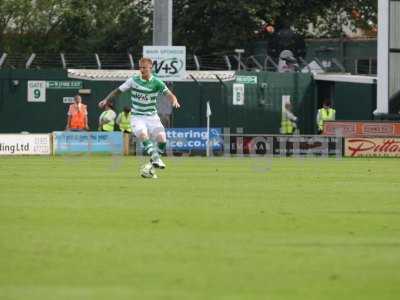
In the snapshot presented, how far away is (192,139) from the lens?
39750 mm

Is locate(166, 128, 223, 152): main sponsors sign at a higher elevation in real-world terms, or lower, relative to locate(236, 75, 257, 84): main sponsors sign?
lower

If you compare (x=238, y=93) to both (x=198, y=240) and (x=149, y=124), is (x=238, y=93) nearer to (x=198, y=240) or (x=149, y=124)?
(x=149, y=124)

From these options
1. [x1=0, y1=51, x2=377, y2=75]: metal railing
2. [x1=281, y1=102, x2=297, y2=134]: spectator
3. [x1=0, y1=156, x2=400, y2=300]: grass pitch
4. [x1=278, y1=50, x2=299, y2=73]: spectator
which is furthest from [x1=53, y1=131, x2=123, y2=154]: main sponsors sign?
[x1=0, y1=156, x2=400, y2=300]: grass pitch

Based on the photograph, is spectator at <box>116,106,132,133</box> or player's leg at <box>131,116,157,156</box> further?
spectator at <box>116,106,132,133</box>

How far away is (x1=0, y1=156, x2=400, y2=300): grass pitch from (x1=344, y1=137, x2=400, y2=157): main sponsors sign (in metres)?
16.7

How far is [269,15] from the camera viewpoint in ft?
214

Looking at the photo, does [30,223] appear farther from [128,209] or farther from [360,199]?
[360,199]

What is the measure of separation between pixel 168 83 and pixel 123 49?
24110mm

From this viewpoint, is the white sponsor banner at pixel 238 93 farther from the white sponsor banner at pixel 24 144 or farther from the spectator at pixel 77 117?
the white sponsor banner at pixel 24 144

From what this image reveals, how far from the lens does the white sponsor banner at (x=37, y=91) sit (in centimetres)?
4619

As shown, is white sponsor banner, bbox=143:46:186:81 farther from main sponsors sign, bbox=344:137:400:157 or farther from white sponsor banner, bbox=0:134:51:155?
main sponsors sign, bbox=344:137:400:157

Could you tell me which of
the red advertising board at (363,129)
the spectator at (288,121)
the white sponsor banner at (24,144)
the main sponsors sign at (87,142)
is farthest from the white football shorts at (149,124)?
the spectator at (288,121)

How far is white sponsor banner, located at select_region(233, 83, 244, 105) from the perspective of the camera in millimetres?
47594

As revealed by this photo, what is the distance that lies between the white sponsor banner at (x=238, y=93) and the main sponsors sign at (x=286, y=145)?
8371 mm
